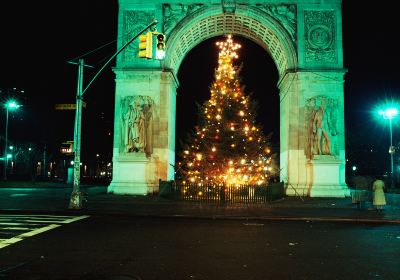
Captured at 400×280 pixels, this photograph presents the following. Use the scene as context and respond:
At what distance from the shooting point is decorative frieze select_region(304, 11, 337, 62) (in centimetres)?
2772

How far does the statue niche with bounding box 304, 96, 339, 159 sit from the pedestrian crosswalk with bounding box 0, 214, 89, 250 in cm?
1508

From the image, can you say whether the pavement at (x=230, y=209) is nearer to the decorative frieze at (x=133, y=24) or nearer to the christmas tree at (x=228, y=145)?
the christmas tree at (x=228, y=145)

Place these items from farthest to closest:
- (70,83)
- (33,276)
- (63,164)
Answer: (63,164), (70,83), (33,276)

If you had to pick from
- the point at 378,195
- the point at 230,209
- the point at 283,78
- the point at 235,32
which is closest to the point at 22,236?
the point at 230,209

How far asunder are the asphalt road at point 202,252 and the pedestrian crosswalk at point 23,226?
27 centimetres

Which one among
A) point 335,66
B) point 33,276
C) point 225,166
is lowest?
point 33,276

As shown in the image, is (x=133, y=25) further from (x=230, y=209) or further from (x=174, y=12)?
(x=230, y=209)

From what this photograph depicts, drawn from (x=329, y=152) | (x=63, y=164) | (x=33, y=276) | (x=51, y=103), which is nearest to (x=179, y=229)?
(x=33, y=276)

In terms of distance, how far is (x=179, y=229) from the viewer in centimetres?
1331

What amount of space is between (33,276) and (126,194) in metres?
19.3

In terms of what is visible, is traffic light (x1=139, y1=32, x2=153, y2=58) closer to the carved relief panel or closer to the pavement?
the pavement

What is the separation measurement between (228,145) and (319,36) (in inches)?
373

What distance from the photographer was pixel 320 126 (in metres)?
26.5

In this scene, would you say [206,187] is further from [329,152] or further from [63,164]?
[63,164]
